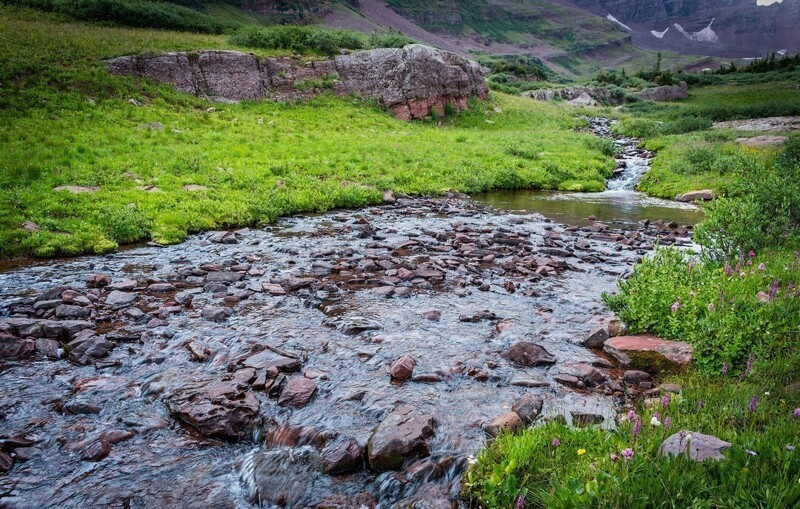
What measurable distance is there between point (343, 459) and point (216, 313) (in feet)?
17.6

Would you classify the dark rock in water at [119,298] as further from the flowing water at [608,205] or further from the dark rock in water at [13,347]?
the flowing water at [608,205]

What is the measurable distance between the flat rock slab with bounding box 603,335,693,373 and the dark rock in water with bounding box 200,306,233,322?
24.6 feet

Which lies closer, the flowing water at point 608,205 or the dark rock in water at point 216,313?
the dark rock in water at point 216,313

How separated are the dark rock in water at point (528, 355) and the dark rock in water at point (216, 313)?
575 cm

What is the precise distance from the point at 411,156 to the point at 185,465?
25034 millimetres

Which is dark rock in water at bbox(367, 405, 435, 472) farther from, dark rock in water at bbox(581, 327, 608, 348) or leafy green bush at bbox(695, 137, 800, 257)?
leafy green bush at bbox(695, 137, 800, 257)

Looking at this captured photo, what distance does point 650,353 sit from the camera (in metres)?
7.55

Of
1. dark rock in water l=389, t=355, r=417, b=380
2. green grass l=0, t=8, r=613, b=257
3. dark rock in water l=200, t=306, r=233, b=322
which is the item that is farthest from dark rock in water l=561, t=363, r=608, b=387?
green grass l=0, t=8, r=613, b=257

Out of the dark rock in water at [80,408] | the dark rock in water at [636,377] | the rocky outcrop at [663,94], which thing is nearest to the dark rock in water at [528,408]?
the dark rock in water at [636,377]

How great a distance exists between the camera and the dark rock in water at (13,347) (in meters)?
7.86

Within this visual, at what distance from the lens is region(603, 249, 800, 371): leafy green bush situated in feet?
21.0

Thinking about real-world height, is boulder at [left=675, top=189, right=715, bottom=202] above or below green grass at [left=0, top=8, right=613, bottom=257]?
below

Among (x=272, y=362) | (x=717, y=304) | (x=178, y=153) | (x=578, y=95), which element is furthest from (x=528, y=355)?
(x=578, y=95)

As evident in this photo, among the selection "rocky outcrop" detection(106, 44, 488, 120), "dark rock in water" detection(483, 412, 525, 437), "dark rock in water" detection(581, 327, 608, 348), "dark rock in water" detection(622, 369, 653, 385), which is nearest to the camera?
"dark rock in water" detection(483, 412, 525, 437)
